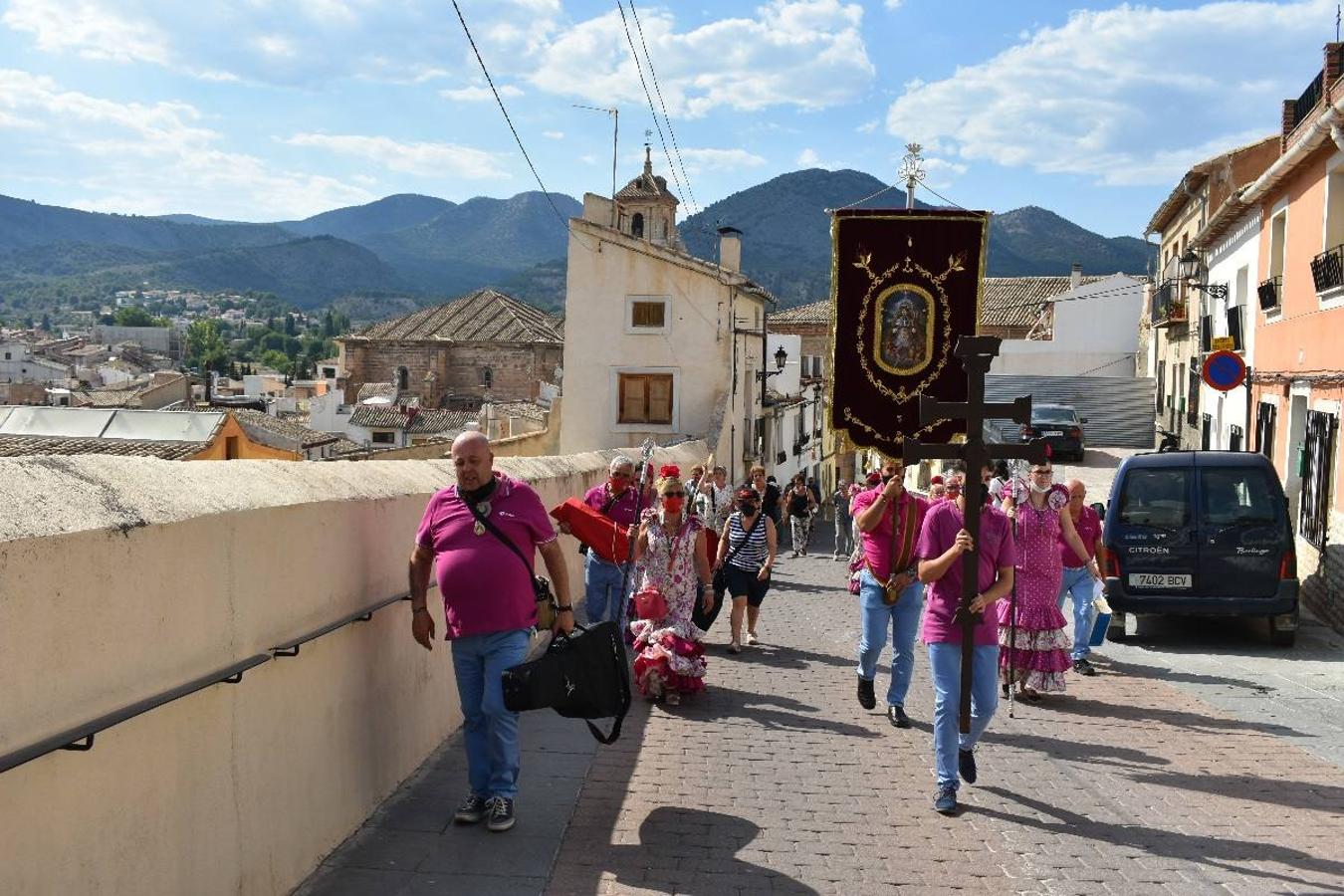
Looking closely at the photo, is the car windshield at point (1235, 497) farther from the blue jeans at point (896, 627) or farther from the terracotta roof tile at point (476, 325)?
the terracotta roof tile at point (476, 325)

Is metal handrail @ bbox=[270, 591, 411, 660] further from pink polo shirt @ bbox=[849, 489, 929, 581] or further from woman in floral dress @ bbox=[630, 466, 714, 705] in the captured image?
pink polo shirt @ bbox=[849, 489, 929, 581]

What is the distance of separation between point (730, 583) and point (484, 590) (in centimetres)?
545

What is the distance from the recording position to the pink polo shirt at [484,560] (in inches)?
218

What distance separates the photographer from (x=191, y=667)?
4.01 meters

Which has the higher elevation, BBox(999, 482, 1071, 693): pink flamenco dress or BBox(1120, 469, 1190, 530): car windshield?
BBox(1120, 469, 1190, 530): car windshield

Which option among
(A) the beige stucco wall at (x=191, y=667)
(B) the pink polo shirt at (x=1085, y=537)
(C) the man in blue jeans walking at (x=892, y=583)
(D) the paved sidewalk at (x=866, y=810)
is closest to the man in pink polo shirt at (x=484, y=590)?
(D) the paved sidewalk at (x=866, y=810)

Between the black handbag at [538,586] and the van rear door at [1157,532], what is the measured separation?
24.8ft

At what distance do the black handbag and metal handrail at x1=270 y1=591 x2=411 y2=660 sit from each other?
64 cm

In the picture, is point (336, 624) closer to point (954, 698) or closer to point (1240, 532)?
point (954, 698)

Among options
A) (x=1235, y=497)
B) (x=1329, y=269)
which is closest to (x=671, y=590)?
(x=1235, y=497)

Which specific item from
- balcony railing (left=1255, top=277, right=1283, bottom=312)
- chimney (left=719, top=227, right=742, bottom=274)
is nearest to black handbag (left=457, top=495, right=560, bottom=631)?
balcony railing (left=1255, top=277, right=1283, bottom=312)

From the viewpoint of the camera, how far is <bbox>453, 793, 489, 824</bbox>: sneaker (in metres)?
5.66

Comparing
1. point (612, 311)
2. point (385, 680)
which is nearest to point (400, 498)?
point (385, 680)

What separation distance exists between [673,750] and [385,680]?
1943mm
